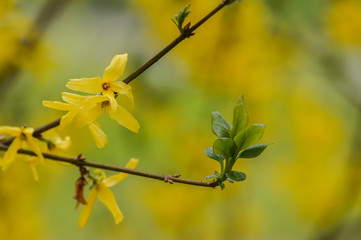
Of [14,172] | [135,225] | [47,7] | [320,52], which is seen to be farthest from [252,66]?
[135,225]

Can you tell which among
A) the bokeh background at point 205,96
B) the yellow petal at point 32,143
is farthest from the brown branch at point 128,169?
the bokeh background at point 205,96

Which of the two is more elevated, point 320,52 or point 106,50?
point 320,52

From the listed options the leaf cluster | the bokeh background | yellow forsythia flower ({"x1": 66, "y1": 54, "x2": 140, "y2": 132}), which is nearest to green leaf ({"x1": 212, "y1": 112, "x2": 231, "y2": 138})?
the leaf cluster

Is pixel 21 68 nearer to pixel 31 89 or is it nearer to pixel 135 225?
pixel 31 89

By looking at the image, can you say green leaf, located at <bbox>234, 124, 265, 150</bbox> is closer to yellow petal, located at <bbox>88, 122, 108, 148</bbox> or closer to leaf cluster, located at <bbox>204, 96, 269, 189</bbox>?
leaf cluster, located at <bbox>204, 96, 269, 189</bbox>

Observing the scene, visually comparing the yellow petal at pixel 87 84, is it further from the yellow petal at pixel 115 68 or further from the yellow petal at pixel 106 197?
the yellow petal at pixel 106 197

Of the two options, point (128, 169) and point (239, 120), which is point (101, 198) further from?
point (239, 120)

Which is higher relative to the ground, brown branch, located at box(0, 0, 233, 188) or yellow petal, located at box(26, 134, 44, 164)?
brown branch, located at box(0, 0, 233, 188)
